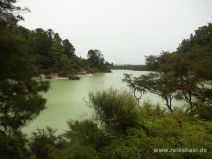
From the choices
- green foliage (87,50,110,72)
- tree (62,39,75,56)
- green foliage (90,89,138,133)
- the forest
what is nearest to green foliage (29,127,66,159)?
the forest

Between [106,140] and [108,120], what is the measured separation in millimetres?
1126

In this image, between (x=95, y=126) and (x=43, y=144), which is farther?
(x=43, y=144)

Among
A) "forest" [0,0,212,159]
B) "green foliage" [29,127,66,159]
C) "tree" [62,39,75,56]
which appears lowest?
"green foliage" [29,127,66,159]

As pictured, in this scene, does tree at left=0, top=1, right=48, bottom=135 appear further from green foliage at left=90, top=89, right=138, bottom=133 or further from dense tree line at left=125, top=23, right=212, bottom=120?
dense tree line at left=125, top=23, right=212, bottom=120

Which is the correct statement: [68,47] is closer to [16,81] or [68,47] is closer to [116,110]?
[16,81]

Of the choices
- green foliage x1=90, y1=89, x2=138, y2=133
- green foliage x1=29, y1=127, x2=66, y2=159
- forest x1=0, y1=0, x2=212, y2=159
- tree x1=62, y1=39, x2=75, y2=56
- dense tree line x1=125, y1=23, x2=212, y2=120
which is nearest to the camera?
forest x1=0, y1=0, x2=212, y2=159

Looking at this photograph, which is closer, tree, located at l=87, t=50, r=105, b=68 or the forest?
the forest

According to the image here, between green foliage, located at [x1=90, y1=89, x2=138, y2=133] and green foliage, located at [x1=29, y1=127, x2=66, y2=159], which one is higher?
green foliage, located at [x1=90, y1=89, x2=138, y2=133]

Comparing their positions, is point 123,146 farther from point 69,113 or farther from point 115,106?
point 69,113

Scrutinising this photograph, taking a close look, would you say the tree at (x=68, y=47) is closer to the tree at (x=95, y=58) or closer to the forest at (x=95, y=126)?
the tree at (x=95, y=58)

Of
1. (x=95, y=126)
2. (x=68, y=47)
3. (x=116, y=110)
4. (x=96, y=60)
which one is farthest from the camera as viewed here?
(x=96, y=60)

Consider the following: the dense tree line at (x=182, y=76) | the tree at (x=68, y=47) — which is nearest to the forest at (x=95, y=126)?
the dense tree line at (x=182, y=76)

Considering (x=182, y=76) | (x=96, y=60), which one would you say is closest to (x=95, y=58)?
(x=96, y=60)

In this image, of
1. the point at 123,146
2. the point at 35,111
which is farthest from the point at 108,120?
the point at 35,111
